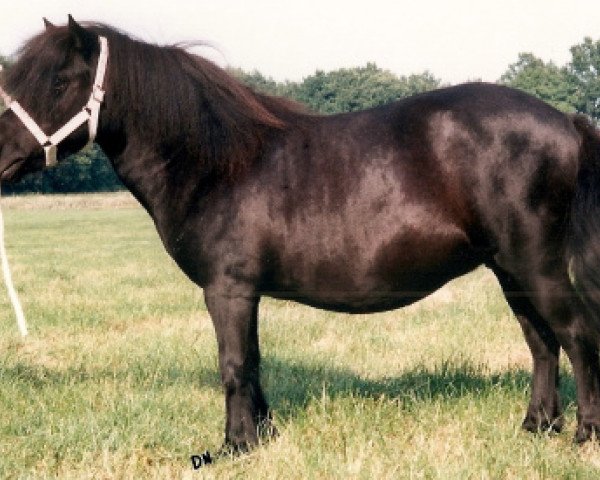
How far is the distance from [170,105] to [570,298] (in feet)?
8.81

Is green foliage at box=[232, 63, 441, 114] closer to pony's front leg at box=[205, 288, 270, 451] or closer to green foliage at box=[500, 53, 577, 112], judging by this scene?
green foliage at box=[500, 53, 577, 112]

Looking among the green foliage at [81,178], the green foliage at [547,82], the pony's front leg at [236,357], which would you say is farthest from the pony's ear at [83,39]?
the green foliage at [547,82]

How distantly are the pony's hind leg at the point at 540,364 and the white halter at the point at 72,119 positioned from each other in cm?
276

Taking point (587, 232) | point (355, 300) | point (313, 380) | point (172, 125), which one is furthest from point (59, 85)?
point (587, 232)

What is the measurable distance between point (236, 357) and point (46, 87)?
6.25 ft

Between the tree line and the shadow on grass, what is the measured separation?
55.8 metres

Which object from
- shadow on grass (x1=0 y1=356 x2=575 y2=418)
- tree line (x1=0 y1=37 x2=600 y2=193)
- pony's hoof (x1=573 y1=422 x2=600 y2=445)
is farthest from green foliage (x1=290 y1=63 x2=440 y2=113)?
pony's hoof (x1=573 y1=422 x2=600 y2=445)

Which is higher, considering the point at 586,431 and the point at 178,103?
the point at 178,103

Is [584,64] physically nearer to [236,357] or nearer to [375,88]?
[375,88]

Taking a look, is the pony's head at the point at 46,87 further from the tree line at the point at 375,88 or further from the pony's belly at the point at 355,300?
the tree line at the point at 375,88

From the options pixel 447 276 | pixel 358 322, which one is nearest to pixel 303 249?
pixel 447 276

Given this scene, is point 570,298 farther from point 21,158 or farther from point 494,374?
point 21,158

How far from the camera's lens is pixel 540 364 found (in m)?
4.59

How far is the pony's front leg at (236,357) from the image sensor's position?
393 cm
